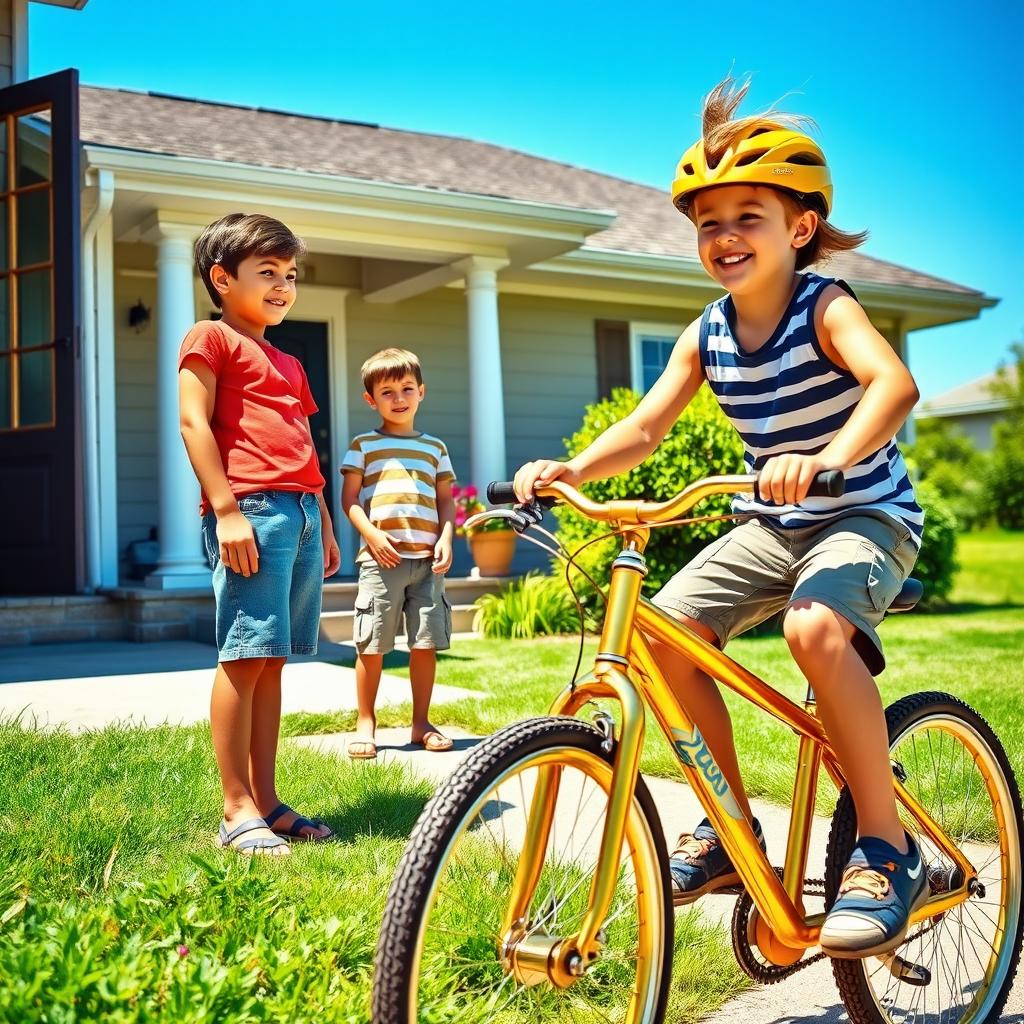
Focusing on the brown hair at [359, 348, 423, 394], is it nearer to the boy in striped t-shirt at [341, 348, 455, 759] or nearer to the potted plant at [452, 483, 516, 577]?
the boy in striped t-shirt at [341, 348, 455, 759]

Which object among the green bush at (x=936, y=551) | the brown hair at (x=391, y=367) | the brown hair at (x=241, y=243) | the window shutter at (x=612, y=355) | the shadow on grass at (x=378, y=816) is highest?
the window shutter at (x=612, y=355)

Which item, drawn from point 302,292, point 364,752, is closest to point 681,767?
point 364,752

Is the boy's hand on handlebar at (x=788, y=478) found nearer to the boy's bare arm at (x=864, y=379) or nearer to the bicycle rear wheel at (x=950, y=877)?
the boy's bare arm at (x=864, y=379)

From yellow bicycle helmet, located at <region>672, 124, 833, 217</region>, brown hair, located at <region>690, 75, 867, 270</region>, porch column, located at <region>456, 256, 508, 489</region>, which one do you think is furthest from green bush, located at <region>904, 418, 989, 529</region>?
yellow bicycle helmet, located at <region>672, 124, 833, 217</region>

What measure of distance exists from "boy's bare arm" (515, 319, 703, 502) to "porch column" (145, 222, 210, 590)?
6.54m

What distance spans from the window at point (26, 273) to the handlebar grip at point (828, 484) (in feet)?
24.5

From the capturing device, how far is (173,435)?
862 cm

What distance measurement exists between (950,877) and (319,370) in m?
9.29

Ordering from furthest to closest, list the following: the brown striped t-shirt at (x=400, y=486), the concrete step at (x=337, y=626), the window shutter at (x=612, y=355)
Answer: the window shutter at (x=612, y=355) → the concrete step at (x=337, y=626) → the brown striped t-shirt at (x=400, y=486)

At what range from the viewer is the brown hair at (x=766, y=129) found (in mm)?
2271

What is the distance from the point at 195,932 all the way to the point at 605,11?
24062 mm

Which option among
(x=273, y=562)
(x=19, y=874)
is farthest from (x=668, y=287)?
(x=19, y=874)

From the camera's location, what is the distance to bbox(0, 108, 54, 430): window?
8391 mm

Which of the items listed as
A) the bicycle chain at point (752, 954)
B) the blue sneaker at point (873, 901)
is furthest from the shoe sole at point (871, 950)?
the bicycle chain at point (752, 954)
